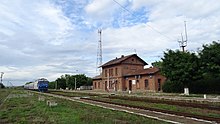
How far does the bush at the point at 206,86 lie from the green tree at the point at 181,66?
1.54 metres

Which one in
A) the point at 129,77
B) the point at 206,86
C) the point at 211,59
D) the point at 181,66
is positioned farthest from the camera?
the point at 129,77

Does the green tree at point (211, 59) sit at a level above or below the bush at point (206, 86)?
above

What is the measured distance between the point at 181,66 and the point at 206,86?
16.4 feet

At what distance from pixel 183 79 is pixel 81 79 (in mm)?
58463

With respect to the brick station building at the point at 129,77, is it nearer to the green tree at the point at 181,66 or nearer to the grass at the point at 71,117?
the green tree at the point at 181,66

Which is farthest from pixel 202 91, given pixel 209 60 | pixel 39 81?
pixel 39 81

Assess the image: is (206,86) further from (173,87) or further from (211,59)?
(211,59)

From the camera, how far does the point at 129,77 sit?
5338 cm

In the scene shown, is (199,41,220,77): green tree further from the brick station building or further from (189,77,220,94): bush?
the brick station building

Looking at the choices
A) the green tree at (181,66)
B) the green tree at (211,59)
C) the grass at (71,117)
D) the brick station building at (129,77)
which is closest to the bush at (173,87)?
the green tree at (181,66)

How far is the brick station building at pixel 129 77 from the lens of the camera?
149 ft

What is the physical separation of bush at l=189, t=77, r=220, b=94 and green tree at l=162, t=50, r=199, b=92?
1542 mm

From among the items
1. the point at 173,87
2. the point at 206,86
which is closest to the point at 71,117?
the point at 206,86

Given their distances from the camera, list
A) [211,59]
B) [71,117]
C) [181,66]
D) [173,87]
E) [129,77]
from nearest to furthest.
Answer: [71,117] → [211,59] → [181,66] → [173,87] → [129,77]
